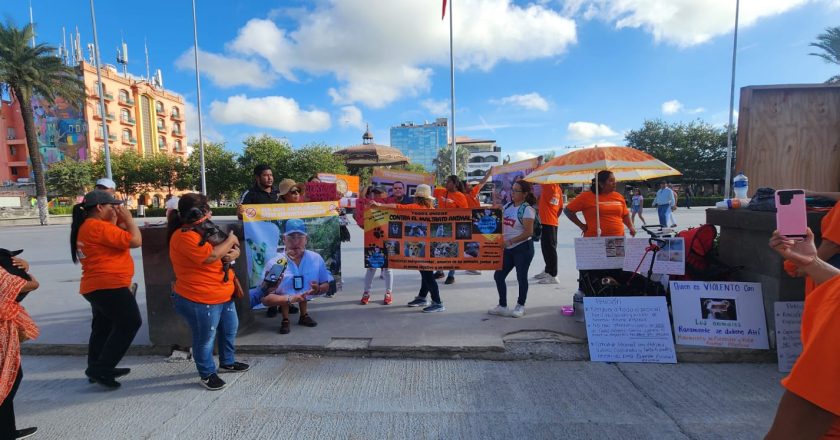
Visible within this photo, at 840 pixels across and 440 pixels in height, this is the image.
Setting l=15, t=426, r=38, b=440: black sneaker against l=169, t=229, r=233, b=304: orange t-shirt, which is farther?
l=169, t=229, r=233, b=304: orange t-shirt

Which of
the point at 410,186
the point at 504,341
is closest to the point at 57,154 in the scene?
the point at 410,186

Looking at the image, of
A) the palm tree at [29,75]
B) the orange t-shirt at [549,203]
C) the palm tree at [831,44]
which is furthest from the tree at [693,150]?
the palm tree at [29,75]

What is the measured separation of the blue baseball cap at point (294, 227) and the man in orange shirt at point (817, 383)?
421cm

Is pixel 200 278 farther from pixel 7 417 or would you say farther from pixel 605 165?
pixel 605 165

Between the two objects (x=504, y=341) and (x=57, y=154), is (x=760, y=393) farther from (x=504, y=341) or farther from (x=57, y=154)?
(x=57, y=154)

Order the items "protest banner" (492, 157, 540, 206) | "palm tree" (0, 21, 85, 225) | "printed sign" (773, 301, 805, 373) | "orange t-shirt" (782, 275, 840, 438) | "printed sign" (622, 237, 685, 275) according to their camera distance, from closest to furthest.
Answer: "orange t-shirt" (782, 275, 840, 438), "printed sign" (773, 301, 805, 373), "printed sign" (622, 237, 685, 275), "protest banner" (492, 157, 540, 206), "palm tree" (0, 21, 85, 225)

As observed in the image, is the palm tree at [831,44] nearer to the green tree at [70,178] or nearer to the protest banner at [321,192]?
the protest banner at [321,192]

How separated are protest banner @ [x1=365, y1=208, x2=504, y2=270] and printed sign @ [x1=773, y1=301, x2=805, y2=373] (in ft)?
8.44

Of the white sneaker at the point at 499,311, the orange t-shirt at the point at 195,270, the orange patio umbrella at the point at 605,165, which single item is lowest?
the white sneaker at the point at 499,311

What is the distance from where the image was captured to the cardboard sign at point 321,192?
19.8 ft

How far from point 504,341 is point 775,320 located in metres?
2.33

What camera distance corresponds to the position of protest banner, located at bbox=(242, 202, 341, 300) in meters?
4.34

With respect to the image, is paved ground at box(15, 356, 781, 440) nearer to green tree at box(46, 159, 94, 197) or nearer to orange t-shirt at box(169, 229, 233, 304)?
orange t-shirt at box(169, 229, 233, 304)

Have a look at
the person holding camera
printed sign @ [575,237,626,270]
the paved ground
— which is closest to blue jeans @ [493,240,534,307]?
printed sign @ [575,237,626,270]
